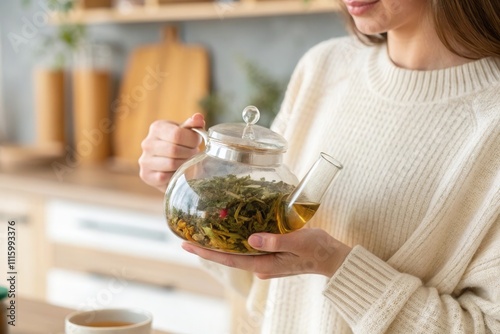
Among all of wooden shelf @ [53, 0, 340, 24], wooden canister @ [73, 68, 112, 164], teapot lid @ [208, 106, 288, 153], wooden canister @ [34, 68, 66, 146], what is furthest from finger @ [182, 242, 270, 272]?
wooden canister @ [34, 68, 66, 146]

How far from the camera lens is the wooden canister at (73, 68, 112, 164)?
2777 millimetres

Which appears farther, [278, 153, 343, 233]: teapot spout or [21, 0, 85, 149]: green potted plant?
[21, 0, 85, 149]: green potted plant

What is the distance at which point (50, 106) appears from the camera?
2887mm

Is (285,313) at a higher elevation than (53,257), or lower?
higher

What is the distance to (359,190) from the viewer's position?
40.8 inches

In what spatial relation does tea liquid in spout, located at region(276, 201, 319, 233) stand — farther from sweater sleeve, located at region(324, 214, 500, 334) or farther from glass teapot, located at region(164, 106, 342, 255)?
sweater sleeve, located at region(324, 214, 500, 334)

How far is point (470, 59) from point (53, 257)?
5.55 ft

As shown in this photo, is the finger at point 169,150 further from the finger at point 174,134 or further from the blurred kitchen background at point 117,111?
the blurred kitchen background at point 117,111

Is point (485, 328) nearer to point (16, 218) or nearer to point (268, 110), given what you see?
point (268, 110)

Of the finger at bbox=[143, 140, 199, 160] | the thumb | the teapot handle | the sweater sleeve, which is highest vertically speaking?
the thumb

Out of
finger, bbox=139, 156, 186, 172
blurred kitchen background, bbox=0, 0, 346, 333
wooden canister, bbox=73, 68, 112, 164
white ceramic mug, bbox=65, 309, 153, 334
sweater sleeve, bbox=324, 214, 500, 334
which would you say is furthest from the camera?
wooden canister, bbox=73, 68, 112, 164

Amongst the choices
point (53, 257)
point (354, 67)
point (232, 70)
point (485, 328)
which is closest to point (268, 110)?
point (232, 70)

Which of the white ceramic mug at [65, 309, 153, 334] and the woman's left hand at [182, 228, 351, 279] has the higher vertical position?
the woman's left hand at [182, 228, 351, 279]

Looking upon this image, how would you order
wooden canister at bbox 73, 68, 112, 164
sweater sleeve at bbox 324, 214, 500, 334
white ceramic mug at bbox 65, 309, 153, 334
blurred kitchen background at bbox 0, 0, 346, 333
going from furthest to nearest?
wooden canister at bbox 73, 68, 112, 164, blurred kitchen background at bbox 0, 0, 346, 333, sweater sleeve at bbox 324, 214, 500, 334, white ceramic mug at bbox 65, 309, 153, 334
